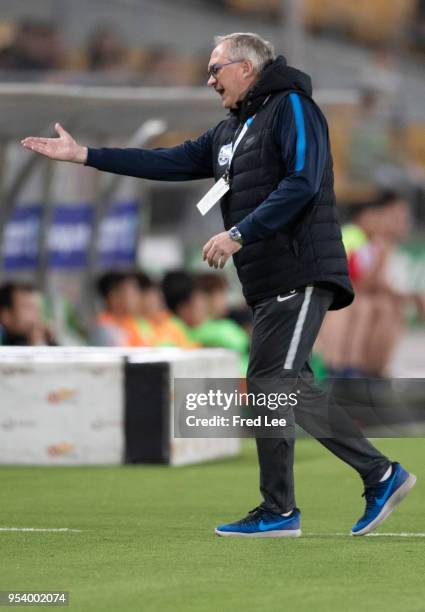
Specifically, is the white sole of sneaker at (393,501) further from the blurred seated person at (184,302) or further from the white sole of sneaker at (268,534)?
the blurred seated person at (184,302)

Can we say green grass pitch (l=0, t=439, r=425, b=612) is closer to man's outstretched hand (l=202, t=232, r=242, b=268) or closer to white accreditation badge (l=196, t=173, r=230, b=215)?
man's outstretched hand (l=202, t=232, r=242, b=268)

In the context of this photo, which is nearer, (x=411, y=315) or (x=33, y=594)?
(x=33, y=594)

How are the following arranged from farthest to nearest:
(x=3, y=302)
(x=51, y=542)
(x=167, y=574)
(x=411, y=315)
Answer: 1. (x=411, y=315)
2. (x=3, y=302)
3. (x=51, y=542)
4. (x=167, y=574)

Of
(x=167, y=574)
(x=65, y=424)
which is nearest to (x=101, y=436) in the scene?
(x=65, y=424)

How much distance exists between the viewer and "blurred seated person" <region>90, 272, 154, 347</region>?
48.5ft

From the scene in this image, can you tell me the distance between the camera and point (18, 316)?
12.9m

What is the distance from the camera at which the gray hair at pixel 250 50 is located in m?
7.20

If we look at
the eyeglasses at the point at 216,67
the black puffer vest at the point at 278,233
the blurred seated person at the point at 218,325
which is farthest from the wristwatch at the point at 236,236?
the blurred seated person at the point at 218,325

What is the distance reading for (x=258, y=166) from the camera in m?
7.12

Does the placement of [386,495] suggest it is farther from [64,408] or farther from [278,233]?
[64,408]

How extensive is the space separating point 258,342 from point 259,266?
325 mm

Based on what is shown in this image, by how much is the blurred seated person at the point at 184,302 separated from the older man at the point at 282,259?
25.4ft

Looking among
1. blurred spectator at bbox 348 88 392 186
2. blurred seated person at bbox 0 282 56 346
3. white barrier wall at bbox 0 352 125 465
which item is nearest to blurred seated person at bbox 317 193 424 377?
blurred seated person at bbox 0 282 56 346

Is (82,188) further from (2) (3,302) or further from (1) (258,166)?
(1) (258,166)
